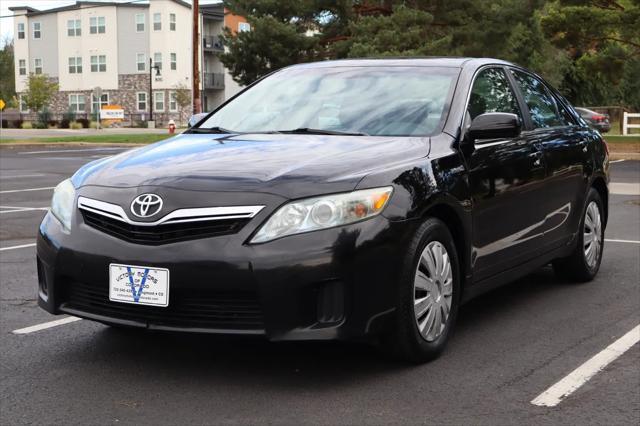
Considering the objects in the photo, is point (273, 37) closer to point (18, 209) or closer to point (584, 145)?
point (18, 209)

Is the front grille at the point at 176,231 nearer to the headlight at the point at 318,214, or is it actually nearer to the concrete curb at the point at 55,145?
the headlight at the point at 318,214

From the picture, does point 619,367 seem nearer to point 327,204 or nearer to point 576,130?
point 327,204

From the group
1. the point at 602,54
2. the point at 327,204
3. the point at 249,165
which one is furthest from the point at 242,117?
the point at 602,54

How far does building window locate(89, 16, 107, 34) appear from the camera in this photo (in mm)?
69062

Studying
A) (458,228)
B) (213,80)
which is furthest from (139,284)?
(213,80)

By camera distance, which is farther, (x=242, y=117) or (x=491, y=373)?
(x=242, y=117)

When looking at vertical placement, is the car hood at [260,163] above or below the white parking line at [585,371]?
above

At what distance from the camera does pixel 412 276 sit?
13.5 feet

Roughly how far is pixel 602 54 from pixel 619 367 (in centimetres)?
2799

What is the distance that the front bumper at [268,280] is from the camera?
3725 millimetres

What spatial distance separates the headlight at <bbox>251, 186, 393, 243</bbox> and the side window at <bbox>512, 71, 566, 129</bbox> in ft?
7.64

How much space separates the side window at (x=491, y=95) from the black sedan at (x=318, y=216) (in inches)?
0.7

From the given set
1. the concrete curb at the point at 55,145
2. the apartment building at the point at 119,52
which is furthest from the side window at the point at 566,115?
the apartment building at the point at 119,52

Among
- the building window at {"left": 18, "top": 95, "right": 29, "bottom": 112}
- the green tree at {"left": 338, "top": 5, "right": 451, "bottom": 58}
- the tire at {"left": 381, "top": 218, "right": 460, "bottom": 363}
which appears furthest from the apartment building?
the tire at {"left": 381, "top": 218, "right": 460, "bottom": 363}
